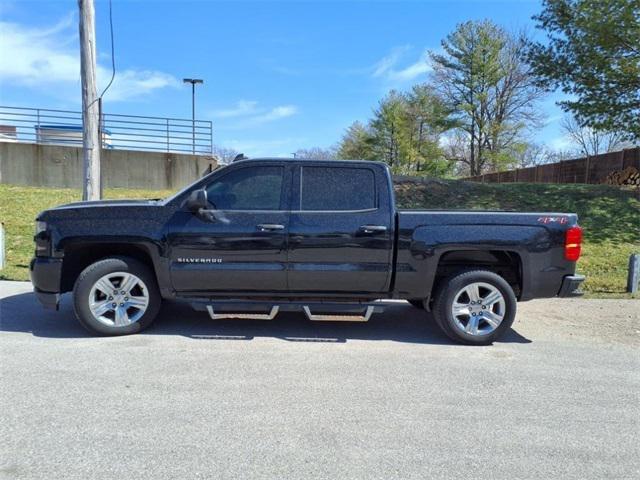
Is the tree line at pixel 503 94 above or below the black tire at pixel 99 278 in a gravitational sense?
above

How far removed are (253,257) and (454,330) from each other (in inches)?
89.2

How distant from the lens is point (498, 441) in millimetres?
3078

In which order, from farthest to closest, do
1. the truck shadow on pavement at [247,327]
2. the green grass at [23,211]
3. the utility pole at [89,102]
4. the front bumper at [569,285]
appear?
the green grass at [23,211], the utility pole at [89,102], the truck shadow on pavement at [247,327], the front bumper at [569,285]

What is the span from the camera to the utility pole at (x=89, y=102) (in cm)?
788

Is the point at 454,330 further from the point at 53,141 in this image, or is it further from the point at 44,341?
the point at 53,141

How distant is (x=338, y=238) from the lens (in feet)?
16.2

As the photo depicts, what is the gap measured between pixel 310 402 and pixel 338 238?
6.16ft

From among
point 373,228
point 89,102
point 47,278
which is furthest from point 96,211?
point 89,102

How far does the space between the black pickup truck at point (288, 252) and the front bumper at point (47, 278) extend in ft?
0.03

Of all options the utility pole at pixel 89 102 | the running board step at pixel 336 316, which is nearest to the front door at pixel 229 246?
the running board step at pixel 336 316

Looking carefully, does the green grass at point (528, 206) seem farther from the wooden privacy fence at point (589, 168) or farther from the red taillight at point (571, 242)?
the wooden privacy fence at point (589, 168)

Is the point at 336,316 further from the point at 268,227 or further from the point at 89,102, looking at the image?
the point at 89,102

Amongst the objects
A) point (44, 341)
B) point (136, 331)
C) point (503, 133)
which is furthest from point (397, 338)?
point (503, 133)

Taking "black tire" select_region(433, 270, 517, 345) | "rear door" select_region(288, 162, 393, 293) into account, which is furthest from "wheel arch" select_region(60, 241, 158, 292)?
"black tire" select_region(433, 270, 517, 345)
